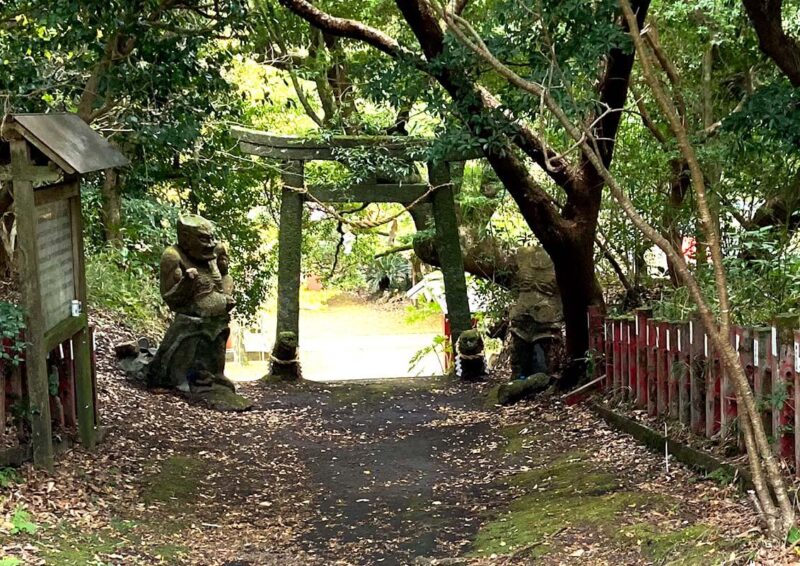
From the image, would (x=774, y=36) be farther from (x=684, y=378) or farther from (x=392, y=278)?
(x=392, y=278)

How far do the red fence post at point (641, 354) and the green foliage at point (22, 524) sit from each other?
4848mm

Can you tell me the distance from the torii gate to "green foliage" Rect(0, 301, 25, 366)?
7276 millimetres

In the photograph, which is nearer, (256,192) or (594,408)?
(594,408)

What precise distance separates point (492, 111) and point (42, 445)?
14.3ft

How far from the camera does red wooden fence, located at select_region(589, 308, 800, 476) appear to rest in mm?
5078

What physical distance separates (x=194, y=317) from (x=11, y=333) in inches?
179

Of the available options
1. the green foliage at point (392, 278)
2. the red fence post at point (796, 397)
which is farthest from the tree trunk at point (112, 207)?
the green foliage at point (392, 278)

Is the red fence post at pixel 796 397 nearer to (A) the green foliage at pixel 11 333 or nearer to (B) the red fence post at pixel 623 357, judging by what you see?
(B) the red fence post at pixel 623 357

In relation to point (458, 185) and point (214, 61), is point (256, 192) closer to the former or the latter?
point (458, 185)

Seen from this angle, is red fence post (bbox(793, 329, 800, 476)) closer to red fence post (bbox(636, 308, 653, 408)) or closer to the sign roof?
red fence post (bbox(636, 308, 653, 408))

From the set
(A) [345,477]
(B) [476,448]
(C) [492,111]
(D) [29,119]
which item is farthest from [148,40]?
(B) [476,448]

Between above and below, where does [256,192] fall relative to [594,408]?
above

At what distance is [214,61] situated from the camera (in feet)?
26.7

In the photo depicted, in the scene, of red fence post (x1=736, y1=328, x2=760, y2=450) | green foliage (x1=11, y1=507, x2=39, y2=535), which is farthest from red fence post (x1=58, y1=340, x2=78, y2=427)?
red fence post (x1=736, y1=328, x2=760, y2=450)
